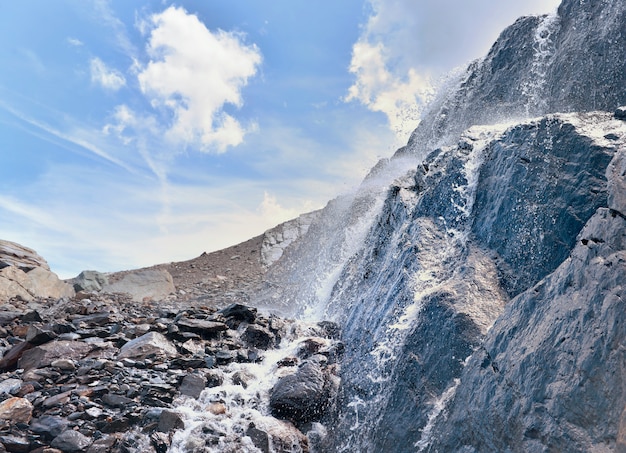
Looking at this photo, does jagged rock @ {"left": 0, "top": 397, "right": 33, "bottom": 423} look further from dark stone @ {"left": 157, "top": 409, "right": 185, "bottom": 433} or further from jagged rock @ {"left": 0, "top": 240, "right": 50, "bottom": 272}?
jagged rock @ {"left": 0, "top": 240, "right": 50, "bottom": 272}

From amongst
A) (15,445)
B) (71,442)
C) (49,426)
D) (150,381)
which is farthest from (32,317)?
(71,442)

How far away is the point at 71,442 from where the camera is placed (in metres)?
7.94

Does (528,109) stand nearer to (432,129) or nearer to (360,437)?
(432,129)

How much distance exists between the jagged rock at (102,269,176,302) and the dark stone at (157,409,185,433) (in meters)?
19.2

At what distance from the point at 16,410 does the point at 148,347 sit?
2890 millimetres

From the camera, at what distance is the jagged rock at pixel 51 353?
10.7m

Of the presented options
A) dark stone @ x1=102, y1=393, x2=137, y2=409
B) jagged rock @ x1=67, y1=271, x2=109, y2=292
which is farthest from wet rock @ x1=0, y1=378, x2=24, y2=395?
jagged rock @ x1=67, y1=271, x2=109, y2=292

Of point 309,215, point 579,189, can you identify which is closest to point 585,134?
point 579,189

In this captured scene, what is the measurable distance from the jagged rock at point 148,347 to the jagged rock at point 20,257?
620 inches

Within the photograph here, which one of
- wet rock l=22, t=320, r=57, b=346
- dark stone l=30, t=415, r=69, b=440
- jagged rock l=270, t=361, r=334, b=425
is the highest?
wet rock l=22, t=320, r=57, b=346

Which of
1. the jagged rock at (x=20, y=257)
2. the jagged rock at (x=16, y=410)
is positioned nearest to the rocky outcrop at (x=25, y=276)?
the jagged rock at (x=20, y=257)

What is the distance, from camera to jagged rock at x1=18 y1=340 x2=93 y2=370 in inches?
422

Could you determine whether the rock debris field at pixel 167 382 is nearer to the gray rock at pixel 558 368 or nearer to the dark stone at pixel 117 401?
the dark stone at pixel 117 401

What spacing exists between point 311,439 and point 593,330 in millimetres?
5443
